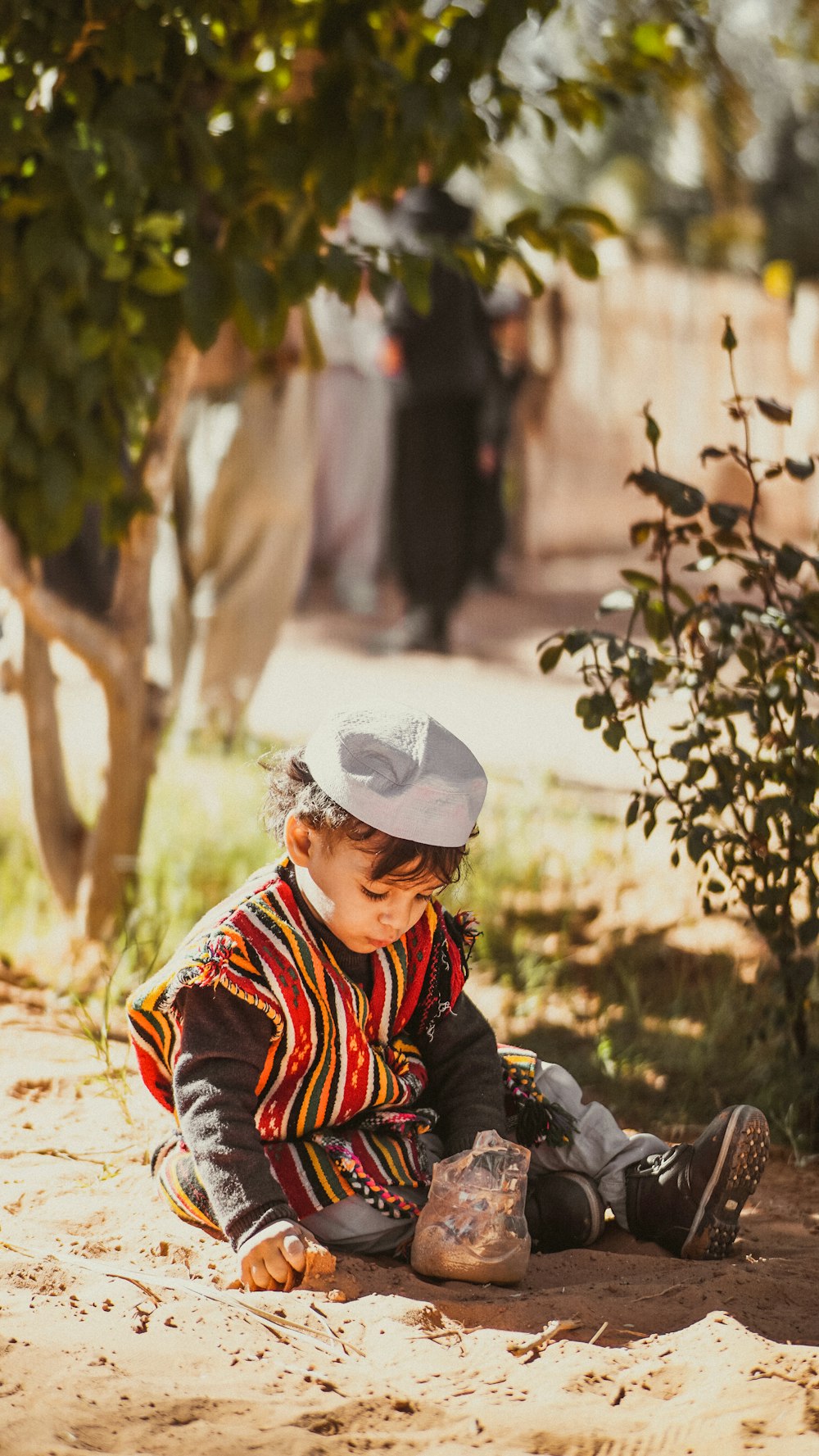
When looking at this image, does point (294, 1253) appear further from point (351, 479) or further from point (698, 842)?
point (351, 479)

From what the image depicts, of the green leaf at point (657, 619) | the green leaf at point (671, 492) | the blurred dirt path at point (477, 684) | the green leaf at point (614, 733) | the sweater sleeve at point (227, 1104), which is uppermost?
the green leaf at point (671, 492)

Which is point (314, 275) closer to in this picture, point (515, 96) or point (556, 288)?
point (515, 96)

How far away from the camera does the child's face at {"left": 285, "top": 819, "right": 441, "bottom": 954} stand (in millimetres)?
2078

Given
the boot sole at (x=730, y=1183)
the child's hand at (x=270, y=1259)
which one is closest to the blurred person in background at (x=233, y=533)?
the boot sole at (x=730, y=1183)

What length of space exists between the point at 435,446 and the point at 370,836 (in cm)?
591

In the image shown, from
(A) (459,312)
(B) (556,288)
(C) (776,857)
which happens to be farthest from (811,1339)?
(B) (556,288)

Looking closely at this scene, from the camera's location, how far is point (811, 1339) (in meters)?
1.88

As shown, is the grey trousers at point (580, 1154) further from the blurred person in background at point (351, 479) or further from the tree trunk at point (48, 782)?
the blurred person in background at point (351, 479)

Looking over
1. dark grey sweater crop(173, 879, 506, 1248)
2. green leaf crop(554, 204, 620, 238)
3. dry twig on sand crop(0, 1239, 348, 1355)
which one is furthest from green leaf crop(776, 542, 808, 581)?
dry twig on sand crop(0, 1239, 348, 1355)

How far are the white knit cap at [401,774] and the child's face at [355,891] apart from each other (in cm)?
6

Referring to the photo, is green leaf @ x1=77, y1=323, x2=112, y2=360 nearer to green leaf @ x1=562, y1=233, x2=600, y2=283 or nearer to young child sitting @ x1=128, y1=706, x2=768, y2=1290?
A: green leaf @ x1=562, y1=233, x2=600, y2=283

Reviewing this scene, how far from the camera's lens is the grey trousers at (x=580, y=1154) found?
7.30 feet

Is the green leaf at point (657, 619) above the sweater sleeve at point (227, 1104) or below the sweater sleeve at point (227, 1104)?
above

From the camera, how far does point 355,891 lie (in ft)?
6.85
